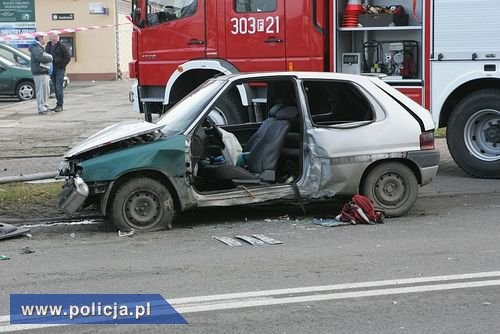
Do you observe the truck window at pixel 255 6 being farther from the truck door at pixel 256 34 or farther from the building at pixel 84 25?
the building at pixel 84 25

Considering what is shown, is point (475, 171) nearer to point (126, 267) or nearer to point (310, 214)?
point (310, 214)

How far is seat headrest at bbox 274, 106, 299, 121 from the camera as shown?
780 centimetres

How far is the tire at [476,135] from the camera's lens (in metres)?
10.1

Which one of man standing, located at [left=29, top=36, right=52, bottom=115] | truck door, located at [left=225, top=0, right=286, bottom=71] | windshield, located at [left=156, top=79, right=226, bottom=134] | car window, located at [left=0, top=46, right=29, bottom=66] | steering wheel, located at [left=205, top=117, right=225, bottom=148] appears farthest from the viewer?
car window, located at [left=0, top=46, right=29, bottom=66]

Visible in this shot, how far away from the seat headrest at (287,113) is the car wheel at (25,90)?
53.5 feet

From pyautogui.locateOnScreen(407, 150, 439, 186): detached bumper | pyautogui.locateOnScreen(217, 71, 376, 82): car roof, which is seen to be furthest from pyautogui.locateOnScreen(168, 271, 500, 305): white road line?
pyautogui.locateOnScreen(217, 71, 376, 82): car roof

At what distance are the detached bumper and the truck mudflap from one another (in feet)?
11.4

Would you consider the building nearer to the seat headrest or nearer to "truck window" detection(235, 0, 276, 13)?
"truck window" detection(235, 0, 276, 13)

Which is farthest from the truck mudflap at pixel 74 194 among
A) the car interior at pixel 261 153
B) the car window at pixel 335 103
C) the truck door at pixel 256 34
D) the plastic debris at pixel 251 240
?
the truck door at pixel 256 34

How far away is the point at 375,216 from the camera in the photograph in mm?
7594

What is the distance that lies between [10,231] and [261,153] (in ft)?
9.00

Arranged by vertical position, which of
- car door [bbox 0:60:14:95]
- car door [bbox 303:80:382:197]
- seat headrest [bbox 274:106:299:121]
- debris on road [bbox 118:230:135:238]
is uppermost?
car door [bbox 0:60:14:95]

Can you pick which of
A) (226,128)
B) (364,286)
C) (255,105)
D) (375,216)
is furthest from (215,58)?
(364,286)

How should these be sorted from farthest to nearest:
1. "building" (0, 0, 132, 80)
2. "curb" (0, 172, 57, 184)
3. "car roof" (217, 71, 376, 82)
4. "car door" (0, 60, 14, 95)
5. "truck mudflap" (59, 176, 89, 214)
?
"building" (0, 0, 132, 80) → "car door" (0, 60, 14, 95) → "curb" (0, 172, 57, 184) → "car roof" (217, 71, 376, 82) → "truck mudflap" (59, 176, 89, 214)
